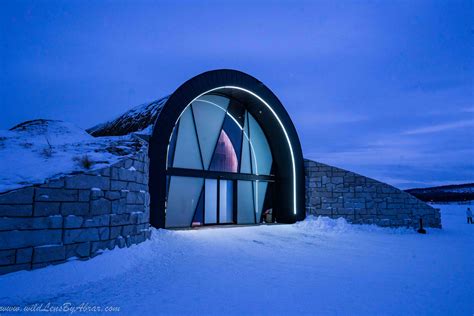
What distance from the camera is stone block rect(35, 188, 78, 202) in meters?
4.43

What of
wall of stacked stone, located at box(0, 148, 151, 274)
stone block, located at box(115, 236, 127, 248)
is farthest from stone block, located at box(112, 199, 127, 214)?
stone block, located at box(115, 236, 127, 248)

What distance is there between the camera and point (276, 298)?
12.8ft

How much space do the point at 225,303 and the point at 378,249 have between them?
220 inches

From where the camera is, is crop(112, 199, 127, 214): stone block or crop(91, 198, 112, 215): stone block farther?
crop(112, 199, 127, 214): stone block

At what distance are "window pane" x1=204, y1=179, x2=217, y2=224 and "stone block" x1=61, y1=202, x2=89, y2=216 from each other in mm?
6943

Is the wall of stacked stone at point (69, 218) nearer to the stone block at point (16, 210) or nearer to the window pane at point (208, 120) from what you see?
the stone block at point (16, 210)

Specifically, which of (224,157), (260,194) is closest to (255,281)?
(224,157)

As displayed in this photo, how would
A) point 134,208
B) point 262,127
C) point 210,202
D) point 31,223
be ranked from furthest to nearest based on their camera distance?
point 262,127 → point 210,202 → point 134,208 → point 31,223

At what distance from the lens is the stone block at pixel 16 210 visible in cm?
405

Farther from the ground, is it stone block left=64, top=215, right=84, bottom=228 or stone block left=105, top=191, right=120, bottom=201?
stone block left=105, top=191, right=120, bottom=201

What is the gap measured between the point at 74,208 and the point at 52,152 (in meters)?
1.57

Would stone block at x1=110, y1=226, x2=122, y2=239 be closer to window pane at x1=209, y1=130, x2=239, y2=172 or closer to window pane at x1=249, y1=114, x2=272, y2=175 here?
window pane at x1=209, y1=130, x2=239, y2=172

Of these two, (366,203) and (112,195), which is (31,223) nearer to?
(112,195)

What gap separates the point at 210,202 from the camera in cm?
1199
